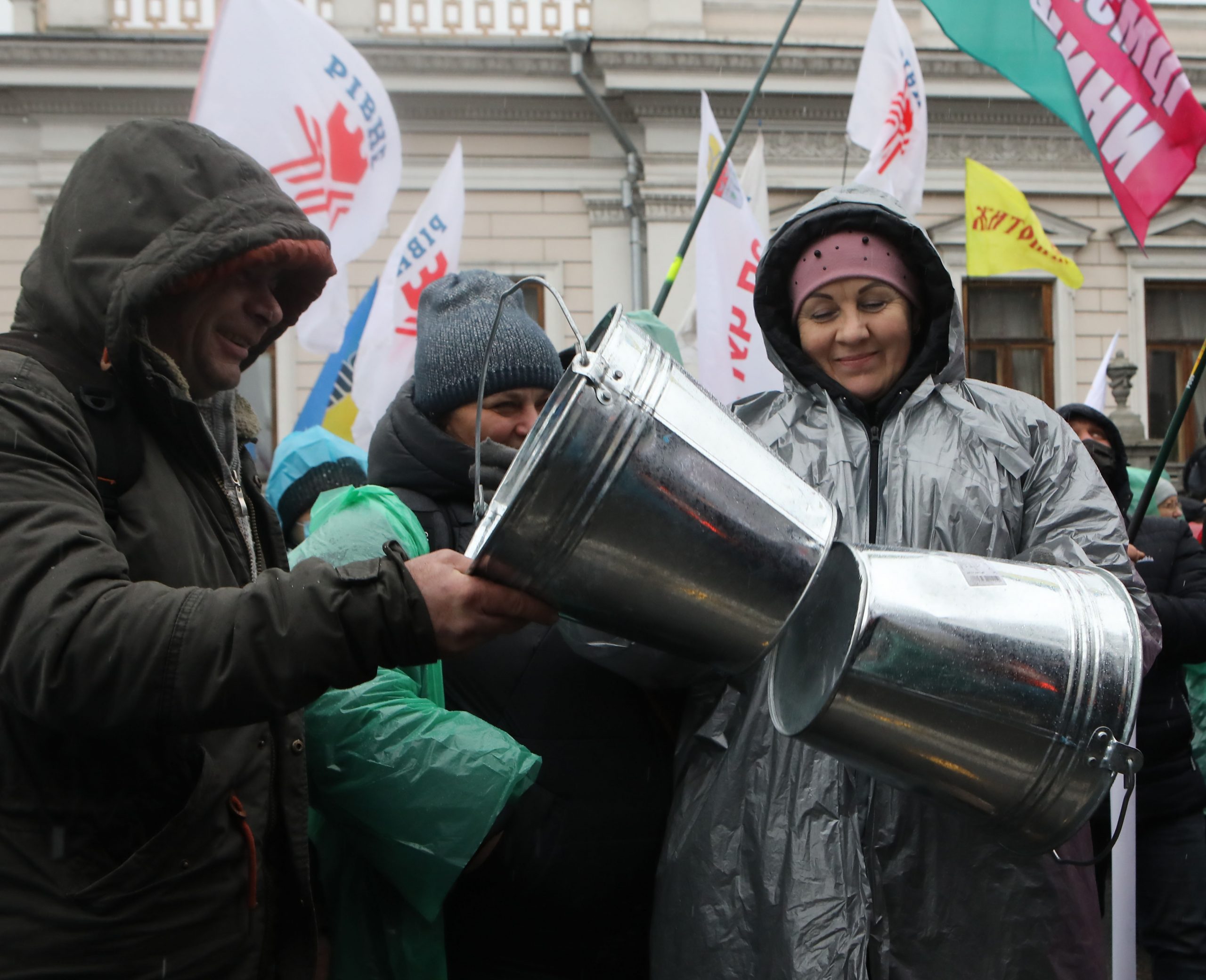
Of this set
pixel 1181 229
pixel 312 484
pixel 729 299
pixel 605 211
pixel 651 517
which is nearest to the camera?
pixel 651 517

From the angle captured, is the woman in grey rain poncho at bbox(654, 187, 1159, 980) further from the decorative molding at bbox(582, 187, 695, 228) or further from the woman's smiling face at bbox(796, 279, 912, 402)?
the decorative molding at bbox(582, 187, 695, 228)

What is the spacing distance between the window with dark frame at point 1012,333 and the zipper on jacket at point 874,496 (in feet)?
32.7

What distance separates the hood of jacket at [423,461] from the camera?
200cm

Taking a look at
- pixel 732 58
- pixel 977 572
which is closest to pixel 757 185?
pixel 732 58

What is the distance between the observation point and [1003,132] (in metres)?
10.9

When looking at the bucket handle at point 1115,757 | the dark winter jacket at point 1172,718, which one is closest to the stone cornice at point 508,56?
the dark winter jacket at point 1172,718

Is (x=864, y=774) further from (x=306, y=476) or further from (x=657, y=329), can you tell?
(x=306, y=476)

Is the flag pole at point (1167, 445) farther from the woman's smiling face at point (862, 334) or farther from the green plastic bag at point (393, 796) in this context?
the green plastic bag at point (393, 796)

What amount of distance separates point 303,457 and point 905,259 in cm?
259

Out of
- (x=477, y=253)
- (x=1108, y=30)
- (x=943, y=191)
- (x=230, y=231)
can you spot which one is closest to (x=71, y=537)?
(x=230, y=231)

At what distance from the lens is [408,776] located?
1638mm

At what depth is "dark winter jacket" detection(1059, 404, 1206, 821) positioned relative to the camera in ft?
11.3

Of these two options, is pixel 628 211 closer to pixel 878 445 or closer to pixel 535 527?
pixel 878 445

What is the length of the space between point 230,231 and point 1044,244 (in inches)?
226
